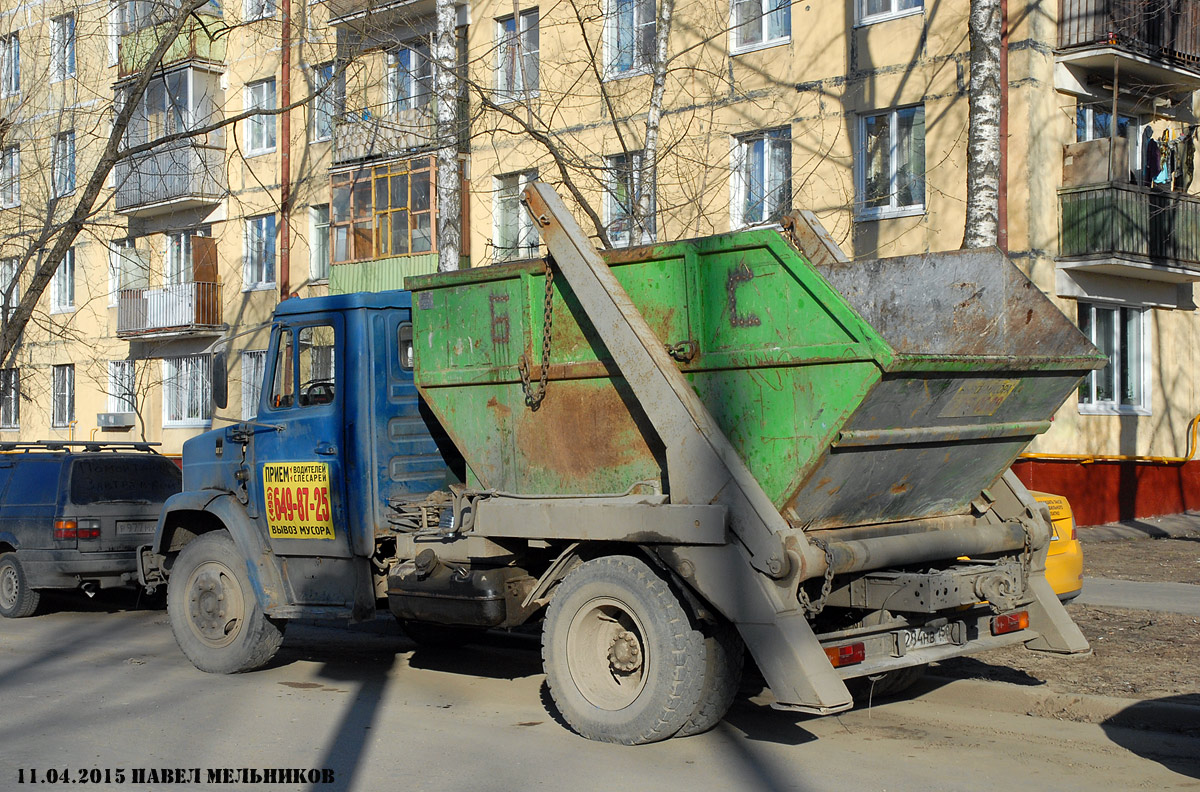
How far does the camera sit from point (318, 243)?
2761cm

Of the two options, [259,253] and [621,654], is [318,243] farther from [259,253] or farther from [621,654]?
[621,654]

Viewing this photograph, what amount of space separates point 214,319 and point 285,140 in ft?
15.5

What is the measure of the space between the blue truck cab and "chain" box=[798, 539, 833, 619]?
9.75 ft

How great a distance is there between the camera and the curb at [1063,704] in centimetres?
659

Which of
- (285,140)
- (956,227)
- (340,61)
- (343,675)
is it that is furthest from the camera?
(285,140)

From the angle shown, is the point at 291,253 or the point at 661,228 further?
the point at 291,253

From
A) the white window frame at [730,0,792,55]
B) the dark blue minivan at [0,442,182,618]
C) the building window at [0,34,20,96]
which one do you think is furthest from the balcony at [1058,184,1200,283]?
the building window at [0,34,20,96]

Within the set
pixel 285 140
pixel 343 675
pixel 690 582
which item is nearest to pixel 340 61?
pixel 343 675

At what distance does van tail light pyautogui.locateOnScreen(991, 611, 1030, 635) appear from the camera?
6.76 metres

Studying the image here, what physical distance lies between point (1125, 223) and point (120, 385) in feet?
78.1

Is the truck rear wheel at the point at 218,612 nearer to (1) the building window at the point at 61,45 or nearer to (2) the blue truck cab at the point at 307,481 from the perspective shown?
(2) the blue truck cab at the point at 307,481

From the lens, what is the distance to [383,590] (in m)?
7.90

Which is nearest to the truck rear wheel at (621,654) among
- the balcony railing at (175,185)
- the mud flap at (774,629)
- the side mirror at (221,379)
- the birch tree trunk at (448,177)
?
the mud flap at (774,629)

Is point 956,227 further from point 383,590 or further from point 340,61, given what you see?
point 383,590
